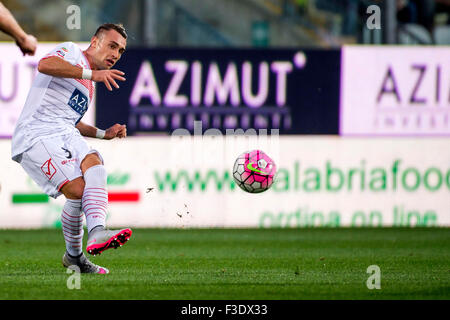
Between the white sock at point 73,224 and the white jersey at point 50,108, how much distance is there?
21.3 inches

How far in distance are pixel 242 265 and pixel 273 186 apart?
512cm

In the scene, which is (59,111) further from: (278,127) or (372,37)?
(372,37)

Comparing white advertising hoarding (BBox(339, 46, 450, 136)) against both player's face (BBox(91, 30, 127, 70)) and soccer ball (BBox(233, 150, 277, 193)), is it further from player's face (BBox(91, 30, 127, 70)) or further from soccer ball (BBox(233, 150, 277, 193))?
player's face (BBox(91, 30, 127, 70))

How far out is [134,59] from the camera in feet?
48.4

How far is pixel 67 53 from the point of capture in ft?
25.7

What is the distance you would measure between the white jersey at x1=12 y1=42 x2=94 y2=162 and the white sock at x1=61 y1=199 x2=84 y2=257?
54 cm

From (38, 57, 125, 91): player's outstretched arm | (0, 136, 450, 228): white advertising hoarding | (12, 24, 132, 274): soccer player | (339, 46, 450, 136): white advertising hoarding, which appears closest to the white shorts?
(12, 24, 132, 274): soccer player

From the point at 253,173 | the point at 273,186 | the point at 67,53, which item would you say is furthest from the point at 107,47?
the point at 273,186

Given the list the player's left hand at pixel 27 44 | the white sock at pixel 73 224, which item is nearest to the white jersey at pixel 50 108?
the white sock at pixel 73 224

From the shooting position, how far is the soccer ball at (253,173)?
31.8 ft

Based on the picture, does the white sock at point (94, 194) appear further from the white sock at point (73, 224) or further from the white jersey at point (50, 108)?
the white jersey at point (50, 108)

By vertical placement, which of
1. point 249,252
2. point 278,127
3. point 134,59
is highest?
point 134,59
